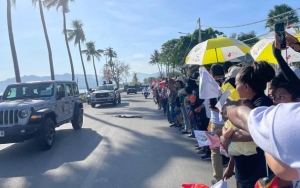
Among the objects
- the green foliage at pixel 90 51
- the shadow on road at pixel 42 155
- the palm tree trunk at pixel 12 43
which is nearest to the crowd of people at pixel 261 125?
the shadow on road at pixel 42 155

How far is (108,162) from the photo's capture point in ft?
21.9

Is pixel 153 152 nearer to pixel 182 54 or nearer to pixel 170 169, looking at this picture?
pixel 170 169

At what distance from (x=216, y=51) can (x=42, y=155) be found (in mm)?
5063

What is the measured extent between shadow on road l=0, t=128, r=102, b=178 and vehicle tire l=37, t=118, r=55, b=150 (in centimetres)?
17

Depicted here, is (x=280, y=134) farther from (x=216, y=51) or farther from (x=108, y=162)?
(x=216, y=51)

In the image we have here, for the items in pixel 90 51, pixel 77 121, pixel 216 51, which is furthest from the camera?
pixel 90 51

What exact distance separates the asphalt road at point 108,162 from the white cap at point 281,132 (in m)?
4.10

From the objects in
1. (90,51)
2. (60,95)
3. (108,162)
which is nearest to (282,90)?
(108,162)

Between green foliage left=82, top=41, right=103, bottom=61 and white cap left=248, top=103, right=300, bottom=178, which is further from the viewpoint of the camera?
green foliage left=82, top=41, right=103, bottom=61

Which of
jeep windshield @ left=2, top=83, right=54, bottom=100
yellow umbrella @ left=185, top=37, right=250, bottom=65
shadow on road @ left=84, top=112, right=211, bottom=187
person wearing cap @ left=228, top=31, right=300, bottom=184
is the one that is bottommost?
shadow on road @ left=84, top=112, right=211, bottom=187

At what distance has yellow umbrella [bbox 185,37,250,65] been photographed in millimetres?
6486

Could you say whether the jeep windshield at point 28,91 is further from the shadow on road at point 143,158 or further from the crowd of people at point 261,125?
the crowd of people at point 261,125

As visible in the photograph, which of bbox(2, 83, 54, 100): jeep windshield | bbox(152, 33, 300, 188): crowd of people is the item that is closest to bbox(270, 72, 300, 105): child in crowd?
bbox(152, 33, 300, 188): crowd of people

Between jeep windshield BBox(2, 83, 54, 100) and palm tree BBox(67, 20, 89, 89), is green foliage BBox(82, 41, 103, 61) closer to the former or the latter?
palm tree BBox(67, 20, 89, 89)
